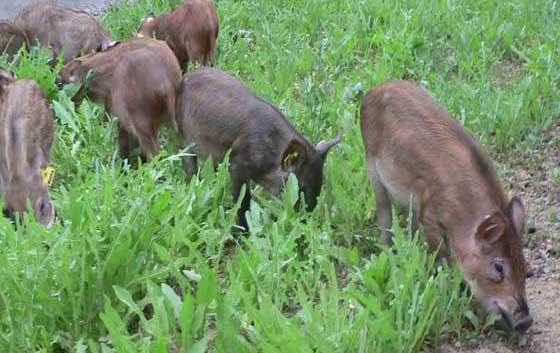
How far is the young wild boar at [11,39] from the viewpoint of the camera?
10.0 metres

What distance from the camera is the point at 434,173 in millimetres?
5883

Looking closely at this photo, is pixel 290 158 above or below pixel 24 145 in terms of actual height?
above

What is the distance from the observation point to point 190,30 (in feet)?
32.0

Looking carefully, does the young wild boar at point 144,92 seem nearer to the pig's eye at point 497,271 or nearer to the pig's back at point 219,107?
the pig's back at point 219,107

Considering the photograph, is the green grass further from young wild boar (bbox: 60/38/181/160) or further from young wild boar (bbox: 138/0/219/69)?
young wild boar (bbox: 138/0/219/69)

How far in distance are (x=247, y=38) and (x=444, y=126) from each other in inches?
193

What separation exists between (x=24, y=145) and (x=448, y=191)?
2.99 metres

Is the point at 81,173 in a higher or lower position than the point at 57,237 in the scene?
lower

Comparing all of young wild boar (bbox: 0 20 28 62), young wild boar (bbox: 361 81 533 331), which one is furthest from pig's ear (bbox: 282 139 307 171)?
young wild boar (bbox: 0 20 28 62)

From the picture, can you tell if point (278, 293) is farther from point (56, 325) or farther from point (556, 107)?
point (556, 107)

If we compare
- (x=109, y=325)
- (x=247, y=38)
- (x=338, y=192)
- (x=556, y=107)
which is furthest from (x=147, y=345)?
(x=247, y=38)

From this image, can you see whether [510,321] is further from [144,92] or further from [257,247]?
[144,92]

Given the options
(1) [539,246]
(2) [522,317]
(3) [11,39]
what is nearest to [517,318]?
(2) [522,317]

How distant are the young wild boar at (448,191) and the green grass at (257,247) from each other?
16 centimetres
